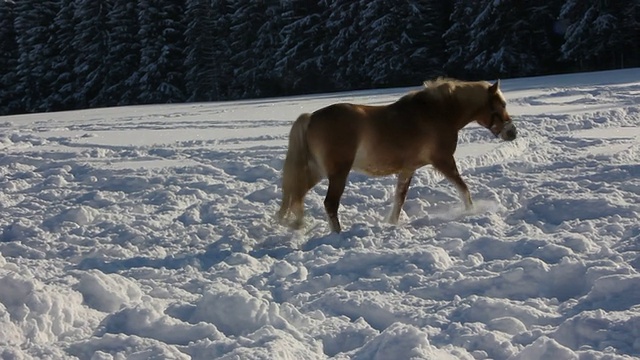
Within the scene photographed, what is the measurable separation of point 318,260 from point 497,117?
2.81 metres

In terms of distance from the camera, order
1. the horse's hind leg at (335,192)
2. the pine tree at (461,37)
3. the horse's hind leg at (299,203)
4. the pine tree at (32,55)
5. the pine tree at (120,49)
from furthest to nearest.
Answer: the pine tree at (32,55), the pine tree at (120,49), the pine tree at (461,37), the horse's hind leg at (299,203), the horse's hind leg at (335,192)

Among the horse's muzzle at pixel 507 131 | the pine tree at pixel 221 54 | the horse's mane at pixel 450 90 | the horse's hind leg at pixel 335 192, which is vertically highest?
the horse's mane at pixel 450 90

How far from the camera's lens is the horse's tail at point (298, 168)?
598 cm

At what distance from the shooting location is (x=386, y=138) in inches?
241

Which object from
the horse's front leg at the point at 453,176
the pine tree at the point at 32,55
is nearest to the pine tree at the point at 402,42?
the pine tree at the point at 32,55

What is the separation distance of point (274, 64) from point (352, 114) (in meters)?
32.5

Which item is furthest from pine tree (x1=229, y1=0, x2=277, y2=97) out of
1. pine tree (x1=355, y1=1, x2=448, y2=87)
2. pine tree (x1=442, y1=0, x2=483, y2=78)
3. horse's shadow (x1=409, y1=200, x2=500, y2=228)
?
horse's shadow (x1=409, y1=200, x2=500, y2=228)

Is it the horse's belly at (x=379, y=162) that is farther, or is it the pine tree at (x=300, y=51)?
the pine tree at (x=300, y=51)

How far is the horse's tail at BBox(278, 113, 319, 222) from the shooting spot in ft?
19.6

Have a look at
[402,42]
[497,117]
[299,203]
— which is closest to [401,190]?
[299,203]

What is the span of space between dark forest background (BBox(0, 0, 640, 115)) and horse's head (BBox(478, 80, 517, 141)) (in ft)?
74.5

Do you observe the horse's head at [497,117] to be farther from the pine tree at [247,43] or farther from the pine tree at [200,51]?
the pine tree at [200,51]

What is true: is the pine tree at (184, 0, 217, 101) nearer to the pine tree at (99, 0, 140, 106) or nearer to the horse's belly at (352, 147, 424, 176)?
the pine tree at (99, 0, 140, 106)

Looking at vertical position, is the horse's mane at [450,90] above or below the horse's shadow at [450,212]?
above
